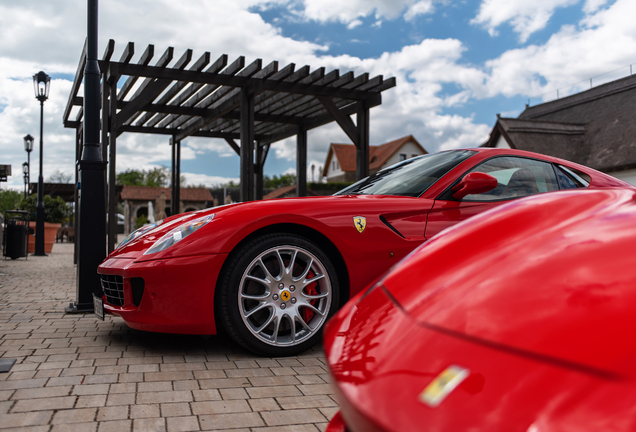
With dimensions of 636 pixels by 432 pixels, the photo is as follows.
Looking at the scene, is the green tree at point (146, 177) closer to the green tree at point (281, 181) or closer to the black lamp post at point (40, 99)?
the green tree at point (281, 181)

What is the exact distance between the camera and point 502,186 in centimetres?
357

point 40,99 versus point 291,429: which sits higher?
point 40,99

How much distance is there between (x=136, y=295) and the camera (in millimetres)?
3096

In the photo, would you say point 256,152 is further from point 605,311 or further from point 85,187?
point 605,311

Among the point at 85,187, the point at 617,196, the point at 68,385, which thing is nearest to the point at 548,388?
the point at 617,196

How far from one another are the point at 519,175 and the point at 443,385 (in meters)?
3.08

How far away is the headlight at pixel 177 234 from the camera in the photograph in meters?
3.09

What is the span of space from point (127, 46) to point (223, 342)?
241 inches

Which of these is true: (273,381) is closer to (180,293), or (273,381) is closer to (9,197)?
(180,293)

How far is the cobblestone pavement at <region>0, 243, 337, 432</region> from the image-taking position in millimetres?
2152

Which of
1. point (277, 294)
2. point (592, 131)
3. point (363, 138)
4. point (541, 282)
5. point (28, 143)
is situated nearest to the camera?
point (541, 282)

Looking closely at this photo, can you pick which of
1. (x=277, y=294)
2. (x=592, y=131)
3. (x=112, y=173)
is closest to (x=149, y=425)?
(x=277, y=294)

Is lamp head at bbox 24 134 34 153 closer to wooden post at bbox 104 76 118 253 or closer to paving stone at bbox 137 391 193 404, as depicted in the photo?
wooden post at bbox 104 76 118 253

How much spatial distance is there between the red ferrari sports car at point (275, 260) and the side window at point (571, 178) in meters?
0.57
